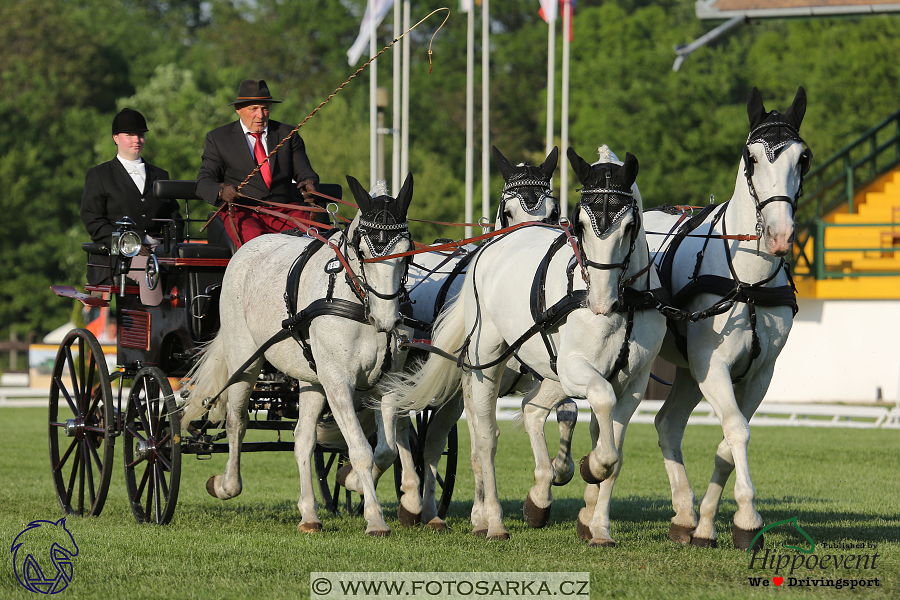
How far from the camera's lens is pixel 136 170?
9.98 m

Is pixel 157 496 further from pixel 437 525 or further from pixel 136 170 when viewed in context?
pixel 136 170

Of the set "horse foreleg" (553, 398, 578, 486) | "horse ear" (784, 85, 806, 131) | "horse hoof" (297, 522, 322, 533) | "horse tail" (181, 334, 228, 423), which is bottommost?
"horse hoof" (297, 522, 322, 533)

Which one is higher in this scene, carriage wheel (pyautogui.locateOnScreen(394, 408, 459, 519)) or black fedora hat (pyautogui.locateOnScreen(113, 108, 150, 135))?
black fedora hat (pyautogui.locateOnScreen(113, 108, 150, 135))

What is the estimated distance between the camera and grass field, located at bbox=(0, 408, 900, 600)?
19.2 ft

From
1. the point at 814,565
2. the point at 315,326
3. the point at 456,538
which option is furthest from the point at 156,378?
the point at 814,565

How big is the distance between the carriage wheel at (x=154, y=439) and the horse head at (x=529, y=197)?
2.85 metres

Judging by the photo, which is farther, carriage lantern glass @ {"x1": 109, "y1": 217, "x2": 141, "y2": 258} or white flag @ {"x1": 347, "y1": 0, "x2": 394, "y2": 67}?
white flag @ {"x1": 347, "y1": 0, "x2": 394, "y2": 67}

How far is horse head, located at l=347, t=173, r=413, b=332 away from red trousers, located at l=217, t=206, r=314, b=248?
1.95 metres

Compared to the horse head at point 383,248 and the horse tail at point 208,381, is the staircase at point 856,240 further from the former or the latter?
the horse head at point 383,248

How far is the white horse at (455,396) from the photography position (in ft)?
25.7

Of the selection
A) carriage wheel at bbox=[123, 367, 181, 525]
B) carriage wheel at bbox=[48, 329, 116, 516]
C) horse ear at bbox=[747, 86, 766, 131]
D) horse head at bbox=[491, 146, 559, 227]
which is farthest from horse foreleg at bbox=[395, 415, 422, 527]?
horse ear at bbox=[747, 86, 766, 131]

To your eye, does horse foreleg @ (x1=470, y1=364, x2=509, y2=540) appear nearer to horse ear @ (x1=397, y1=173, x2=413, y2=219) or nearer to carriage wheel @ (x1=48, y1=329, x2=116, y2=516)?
horse ear @ (x1=397, y1=173, x2=413, y2=219)

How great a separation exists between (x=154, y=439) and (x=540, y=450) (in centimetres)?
282

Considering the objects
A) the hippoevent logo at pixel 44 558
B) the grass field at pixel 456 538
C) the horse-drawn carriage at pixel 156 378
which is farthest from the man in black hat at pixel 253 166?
the hippoevent logo at pixel 44 558
